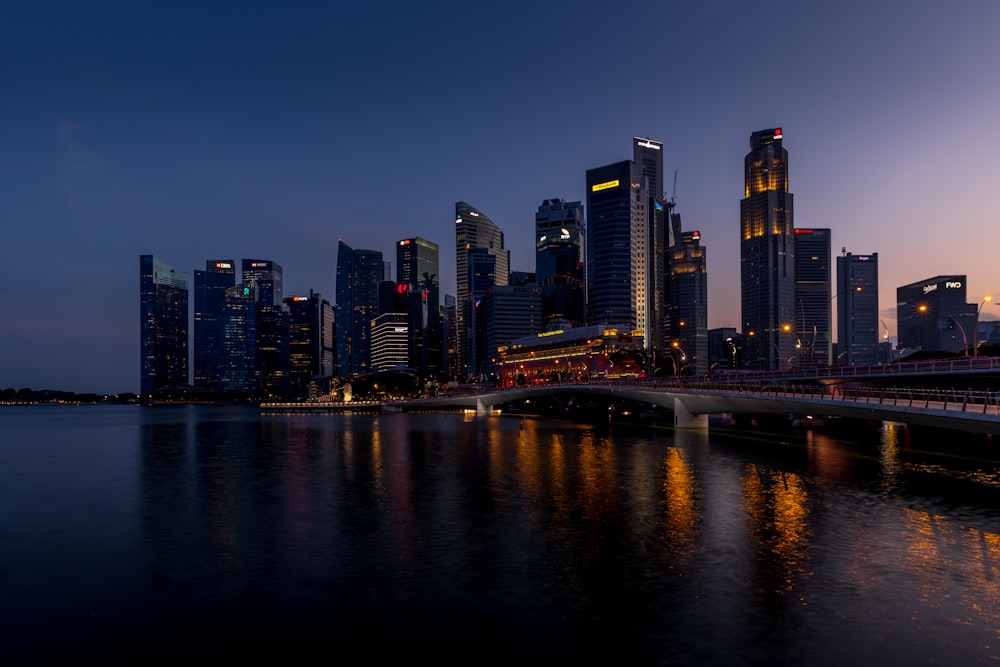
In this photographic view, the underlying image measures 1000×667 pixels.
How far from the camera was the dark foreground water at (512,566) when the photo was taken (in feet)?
62.0

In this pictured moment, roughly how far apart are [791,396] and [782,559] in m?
39.3

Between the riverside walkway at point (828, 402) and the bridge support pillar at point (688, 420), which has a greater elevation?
the riverside walkway at point (828, 402)

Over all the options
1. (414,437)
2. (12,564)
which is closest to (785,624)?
(12,564)

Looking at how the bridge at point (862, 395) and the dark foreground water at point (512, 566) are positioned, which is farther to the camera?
the bridge at point (862, 395)

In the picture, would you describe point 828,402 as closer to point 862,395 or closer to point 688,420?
point 862,395

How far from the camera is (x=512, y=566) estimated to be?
27.0m

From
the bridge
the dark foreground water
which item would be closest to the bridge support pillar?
the bridge

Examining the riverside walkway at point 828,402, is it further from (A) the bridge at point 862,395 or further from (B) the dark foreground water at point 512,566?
(B) the dark foreground water at point 512,566

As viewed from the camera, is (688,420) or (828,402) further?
(688,420)

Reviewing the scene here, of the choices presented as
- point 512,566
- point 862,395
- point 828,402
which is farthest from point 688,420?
point 512,566

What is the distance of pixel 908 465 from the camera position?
5800 cm

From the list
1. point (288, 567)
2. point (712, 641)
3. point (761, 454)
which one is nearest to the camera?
point (712, 641)

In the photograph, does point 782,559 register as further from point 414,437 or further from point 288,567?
point 414,437

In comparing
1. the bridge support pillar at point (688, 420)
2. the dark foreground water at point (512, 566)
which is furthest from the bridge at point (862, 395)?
the dark foreground water at point (512, 566)
